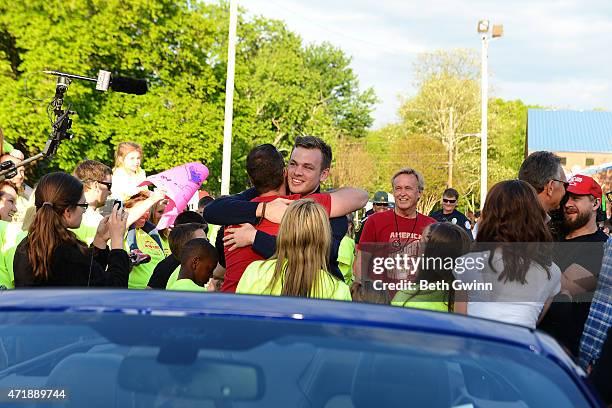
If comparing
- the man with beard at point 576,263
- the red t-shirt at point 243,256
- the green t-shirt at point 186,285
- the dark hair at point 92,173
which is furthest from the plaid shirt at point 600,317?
the dark hair at point 92,173

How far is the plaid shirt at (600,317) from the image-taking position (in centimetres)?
404

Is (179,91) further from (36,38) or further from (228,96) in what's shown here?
(228,96)

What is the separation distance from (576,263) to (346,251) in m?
1.25

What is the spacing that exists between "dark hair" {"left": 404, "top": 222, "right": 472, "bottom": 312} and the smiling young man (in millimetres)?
426

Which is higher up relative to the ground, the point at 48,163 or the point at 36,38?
the point at 36,38

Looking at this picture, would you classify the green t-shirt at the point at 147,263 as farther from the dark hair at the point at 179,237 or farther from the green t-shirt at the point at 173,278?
the green t-shirt at the point at 173,278

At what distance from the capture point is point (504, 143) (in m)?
81.2

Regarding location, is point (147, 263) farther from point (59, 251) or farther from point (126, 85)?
point (59, 251)

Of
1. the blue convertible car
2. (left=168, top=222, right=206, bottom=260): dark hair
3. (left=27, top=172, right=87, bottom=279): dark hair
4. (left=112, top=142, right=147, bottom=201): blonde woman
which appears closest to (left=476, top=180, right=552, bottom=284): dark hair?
(left=27, top=172, right=87, bottom=279): dark hair

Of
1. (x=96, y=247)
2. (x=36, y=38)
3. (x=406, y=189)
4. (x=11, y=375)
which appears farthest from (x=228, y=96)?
(x=11, y=375)

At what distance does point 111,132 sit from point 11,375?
33607mm

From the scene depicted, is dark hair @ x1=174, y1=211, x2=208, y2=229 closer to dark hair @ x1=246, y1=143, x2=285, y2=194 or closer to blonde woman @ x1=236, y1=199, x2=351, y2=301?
dark hair @ x1=246, y1=143, x2=285, y2=194

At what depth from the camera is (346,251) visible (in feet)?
18.4

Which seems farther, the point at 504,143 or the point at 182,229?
the point at 504,143
